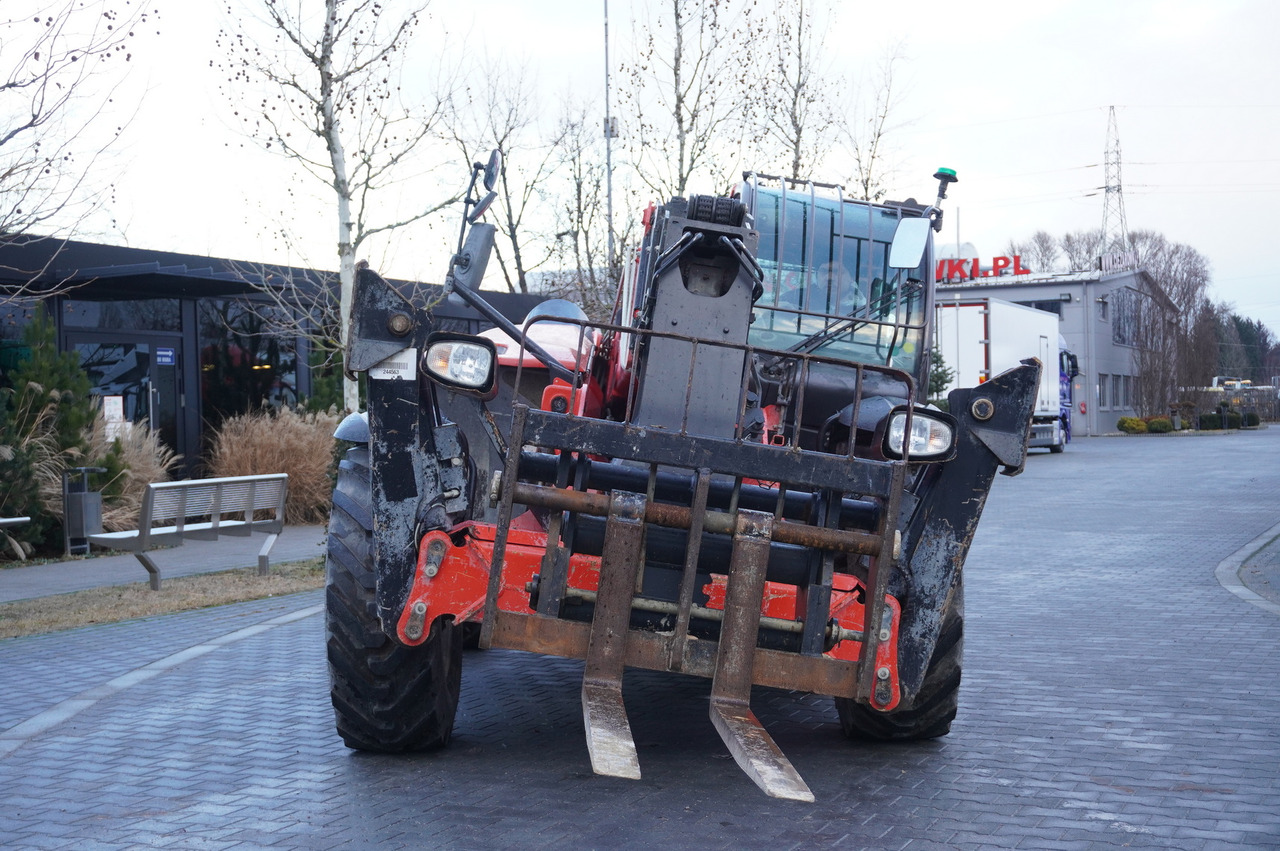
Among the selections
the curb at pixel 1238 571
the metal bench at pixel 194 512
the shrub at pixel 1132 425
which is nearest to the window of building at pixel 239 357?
the metal bench at pixel 194 512

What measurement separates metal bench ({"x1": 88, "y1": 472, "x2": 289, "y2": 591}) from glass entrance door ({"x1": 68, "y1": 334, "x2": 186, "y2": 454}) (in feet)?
19.0

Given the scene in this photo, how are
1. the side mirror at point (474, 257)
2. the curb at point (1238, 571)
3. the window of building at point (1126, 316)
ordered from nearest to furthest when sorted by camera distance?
1. the side mirror at point (474, 257)
2. the curb at point (1238, 571)
3. the window of building at point (1126, 316)

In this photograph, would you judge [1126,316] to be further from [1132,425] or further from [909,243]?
[909,243]

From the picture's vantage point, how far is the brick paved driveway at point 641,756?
4.39m

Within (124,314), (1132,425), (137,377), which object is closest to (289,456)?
(137,377)

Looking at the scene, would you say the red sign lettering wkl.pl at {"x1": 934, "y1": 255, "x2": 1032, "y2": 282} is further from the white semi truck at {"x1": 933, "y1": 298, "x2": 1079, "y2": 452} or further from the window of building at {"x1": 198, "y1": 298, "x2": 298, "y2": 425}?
the window of building at {"x1": 198, "y1": 298, "x2": 298, "y2": 425}

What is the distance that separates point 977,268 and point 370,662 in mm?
56013

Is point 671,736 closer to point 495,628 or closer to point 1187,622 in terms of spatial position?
point 495,628

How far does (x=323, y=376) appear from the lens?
21.5 metres

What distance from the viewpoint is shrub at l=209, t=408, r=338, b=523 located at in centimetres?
1719

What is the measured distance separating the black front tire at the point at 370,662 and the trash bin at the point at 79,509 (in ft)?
29.3

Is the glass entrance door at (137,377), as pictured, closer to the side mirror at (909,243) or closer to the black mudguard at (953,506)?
the side mirror at (909,243)

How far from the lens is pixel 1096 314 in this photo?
59844mm

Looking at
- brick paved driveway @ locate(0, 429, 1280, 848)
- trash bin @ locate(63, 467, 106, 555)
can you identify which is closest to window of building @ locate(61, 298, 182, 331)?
trash bin @ locate(63, 467, 106, 555)
